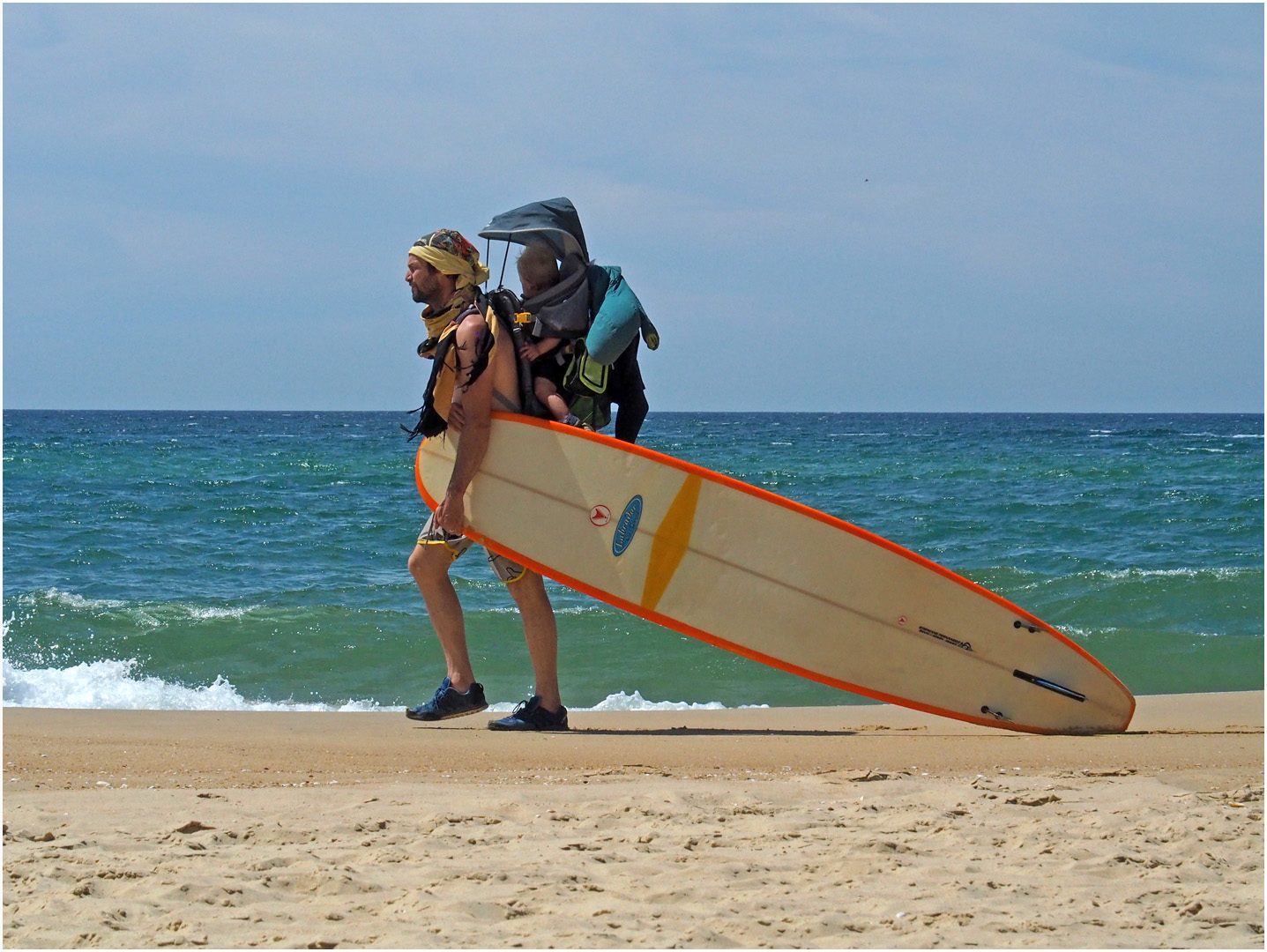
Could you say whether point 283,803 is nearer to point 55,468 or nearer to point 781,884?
point 781,884

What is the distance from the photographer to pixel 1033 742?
4156 millimetres

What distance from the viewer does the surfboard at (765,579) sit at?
14.1 feet

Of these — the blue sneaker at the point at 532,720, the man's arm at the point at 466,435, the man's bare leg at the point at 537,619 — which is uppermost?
the man's arm at the point at 466,435

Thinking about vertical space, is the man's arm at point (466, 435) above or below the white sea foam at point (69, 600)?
above

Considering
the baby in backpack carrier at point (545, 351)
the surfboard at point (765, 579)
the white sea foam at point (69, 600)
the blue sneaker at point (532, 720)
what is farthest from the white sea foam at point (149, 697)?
the baby in backpack carrier at point (545, 351)

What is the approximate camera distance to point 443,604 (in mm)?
4312

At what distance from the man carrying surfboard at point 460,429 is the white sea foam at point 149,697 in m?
1.36

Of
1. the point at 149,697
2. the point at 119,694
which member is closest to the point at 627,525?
the point at 149,697

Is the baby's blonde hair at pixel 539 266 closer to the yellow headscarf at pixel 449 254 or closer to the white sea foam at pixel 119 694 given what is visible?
the yellow headscarf at pixel 449 254

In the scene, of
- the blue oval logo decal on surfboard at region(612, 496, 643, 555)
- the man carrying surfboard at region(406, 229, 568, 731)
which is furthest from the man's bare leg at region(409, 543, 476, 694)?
the blue oval logo decal on surfboard at region(612, 496, 643, 555)

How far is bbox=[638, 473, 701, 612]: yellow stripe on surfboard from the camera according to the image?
4.33 meters

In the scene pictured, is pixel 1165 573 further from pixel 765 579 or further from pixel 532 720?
pixel 532 720

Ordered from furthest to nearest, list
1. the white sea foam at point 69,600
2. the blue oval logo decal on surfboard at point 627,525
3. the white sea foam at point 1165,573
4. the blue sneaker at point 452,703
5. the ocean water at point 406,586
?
the white sea foam at point 1165,573, the white sea foam at point 69,600, the ocean water at point 406,586, the blue sneaker at point 452,703, the blue oval logo decal on surfboard at point 627,525

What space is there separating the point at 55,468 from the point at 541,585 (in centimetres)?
2065
